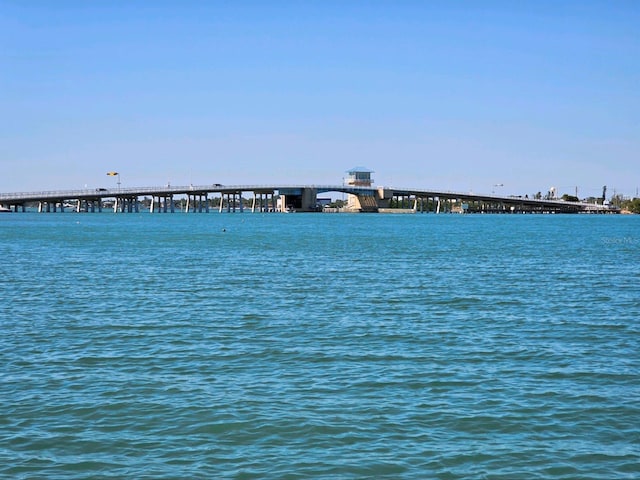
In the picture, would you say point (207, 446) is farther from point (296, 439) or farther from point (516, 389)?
point (516, 389)

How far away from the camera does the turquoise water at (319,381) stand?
42.3 feet

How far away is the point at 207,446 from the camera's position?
1339cm

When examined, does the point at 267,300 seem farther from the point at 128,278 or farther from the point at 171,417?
the point at 171,417

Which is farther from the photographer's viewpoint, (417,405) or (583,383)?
(583,383)

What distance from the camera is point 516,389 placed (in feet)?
55.4

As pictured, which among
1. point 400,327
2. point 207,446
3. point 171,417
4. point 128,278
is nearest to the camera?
point 207,446

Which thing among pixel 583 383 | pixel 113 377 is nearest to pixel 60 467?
pixel 113 377

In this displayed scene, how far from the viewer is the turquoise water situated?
12.9 meters

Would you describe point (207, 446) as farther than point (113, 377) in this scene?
No

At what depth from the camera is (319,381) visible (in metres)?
17.4

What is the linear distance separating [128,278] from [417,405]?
26435 mm

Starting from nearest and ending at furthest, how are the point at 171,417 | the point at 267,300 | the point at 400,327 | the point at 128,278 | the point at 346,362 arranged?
1. the point at 171,417
2. the point at 346,362
3. the point at 400,327
4. the point at 267,300
5. the point at 128,278

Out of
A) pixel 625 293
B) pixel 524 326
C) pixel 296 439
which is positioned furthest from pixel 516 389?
pixel 625 293

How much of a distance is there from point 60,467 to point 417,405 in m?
6.50
